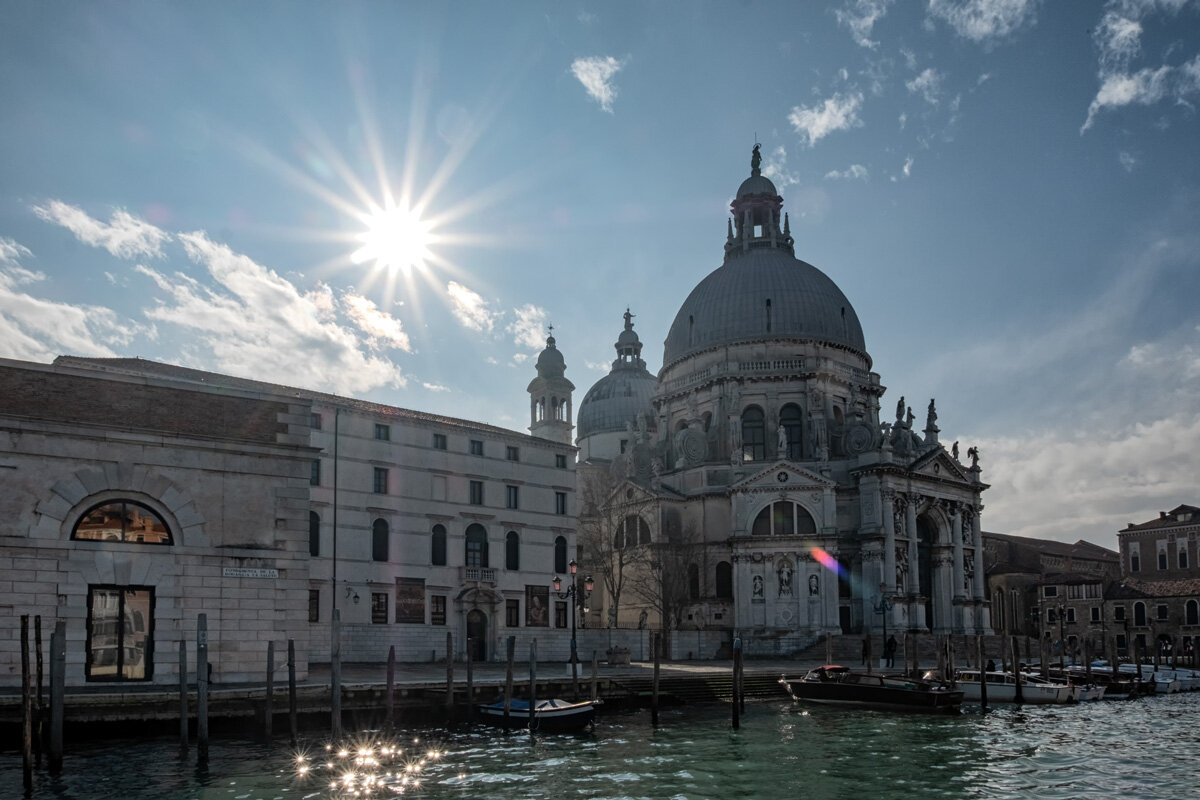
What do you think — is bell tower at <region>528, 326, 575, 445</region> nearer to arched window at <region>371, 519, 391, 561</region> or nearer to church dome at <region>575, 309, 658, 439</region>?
church dome at <region>575, 309, 658, 439</region>

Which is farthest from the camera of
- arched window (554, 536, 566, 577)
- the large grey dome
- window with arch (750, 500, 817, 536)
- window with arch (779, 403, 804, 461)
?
the large grey dome

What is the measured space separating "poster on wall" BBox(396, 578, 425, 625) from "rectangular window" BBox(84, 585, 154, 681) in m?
17.7

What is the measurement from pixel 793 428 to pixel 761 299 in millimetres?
7966

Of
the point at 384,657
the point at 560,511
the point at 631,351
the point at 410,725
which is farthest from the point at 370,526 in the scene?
the point at 631,351

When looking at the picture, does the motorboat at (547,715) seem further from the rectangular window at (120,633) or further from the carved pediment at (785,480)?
the carved pediment at (785,480)

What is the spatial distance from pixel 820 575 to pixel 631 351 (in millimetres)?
38328

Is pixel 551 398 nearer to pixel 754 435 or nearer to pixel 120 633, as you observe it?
pixel 754 435

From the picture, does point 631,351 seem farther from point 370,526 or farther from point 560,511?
point 370,526

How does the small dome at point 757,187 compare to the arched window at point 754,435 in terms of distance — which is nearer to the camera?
the arched window at point 754,435

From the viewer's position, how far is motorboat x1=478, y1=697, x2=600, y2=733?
85.7 feet

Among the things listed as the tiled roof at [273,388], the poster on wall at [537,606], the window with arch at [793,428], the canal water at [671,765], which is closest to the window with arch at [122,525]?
the canal water at [671,765]

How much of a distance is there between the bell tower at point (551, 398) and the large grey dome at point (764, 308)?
658 inches

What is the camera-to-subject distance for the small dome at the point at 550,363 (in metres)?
85.6

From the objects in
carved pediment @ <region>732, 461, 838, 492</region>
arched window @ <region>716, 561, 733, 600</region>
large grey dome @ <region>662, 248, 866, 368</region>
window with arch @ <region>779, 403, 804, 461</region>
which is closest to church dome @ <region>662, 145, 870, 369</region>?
large grey dome @ <region>662, 248, 866, 368</region>
